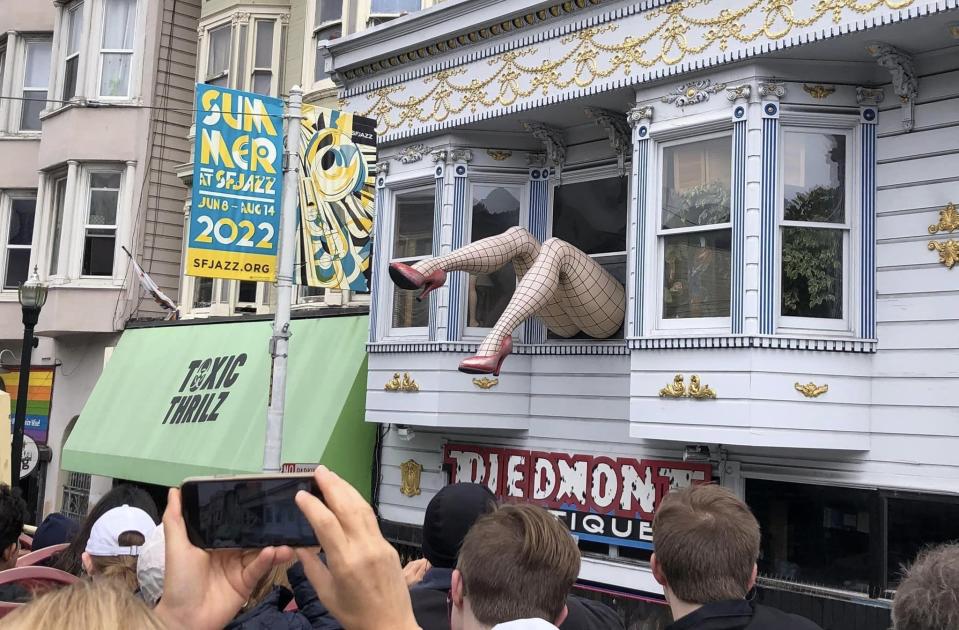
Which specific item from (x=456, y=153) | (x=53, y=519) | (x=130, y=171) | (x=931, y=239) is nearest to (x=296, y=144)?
(x=456, y=153)

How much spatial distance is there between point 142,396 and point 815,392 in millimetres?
11218

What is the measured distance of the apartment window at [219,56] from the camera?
17.9m

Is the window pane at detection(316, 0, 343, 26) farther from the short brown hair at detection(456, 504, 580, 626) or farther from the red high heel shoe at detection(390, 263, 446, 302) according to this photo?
the short brown hair at detection(456, 504, 580, 626)

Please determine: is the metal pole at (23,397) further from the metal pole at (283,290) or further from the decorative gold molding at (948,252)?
the decorative gold molding at (948,252)

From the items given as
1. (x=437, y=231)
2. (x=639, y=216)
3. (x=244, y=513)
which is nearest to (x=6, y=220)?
(x=437, y=231)

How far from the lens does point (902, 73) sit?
27.7 feet

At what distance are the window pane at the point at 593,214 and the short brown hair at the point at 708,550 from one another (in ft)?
24.0

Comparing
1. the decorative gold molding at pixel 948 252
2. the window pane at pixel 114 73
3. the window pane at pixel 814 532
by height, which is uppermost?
the window pane at pixel 114 73

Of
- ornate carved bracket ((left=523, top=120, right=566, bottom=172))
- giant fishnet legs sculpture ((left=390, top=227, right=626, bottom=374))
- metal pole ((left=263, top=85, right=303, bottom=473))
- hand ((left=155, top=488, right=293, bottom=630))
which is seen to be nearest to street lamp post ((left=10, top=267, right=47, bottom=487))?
metal pole ((left=263, top=85, right=303, bottom=473))

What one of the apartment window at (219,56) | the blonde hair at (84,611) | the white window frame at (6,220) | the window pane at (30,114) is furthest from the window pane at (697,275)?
the window pane at (30,114)

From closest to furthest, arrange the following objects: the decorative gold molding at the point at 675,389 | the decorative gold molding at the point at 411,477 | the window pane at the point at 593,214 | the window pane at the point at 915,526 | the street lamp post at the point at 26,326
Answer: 1. the window pane at the point at 915,526
2. the decorative gold molding at the point at 675,389
3. the window pane at the point at 593,214
4. the decorative gold molding at the point at 411,477
5. the street lamp post at the point at 26,326

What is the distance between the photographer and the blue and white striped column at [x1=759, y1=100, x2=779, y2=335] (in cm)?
864

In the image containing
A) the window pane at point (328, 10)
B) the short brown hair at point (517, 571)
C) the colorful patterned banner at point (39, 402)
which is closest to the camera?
the short brown hair at point (517, 571)

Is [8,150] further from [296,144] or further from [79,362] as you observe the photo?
[296,144]
